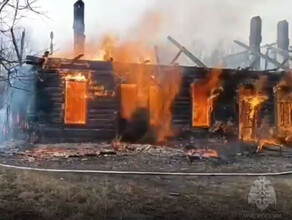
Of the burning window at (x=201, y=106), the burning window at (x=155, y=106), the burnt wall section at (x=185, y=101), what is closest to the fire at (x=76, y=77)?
the burning window at (x=155, y=106)

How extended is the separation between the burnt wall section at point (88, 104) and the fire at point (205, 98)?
4.45 m

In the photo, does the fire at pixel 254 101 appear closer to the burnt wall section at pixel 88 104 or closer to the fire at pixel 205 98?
the fire at pixel 205 98

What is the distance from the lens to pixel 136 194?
872cm

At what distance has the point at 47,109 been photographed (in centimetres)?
1955

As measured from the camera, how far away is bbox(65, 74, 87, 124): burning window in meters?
19.6

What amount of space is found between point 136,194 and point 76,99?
11.8 m

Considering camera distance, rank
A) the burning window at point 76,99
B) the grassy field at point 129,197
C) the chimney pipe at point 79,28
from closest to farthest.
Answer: the grassy field at point 129,197 < the burning window at point 76,99 < the chimney pipe at point 79,28

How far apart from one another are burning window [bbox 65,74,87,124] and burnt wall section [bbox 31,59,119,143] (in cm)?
18

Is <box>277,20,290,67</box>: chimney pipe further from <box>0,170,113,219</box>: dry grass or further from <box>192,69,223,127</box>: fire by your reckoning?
<box>0,170,113,219</box>: dry grass

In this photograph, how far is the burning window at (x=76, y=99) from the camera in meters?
19.6

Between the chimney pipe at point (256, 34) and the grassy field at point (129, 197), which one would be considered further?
the chimney pipe at point (256, 34)

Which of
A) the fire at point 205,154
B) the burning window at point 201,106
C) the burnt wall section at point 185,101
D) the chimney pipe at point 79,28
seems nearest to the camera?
the fire at point 205,154

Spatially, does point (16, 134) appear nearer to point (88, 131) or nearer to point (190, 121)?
point (88, 131)

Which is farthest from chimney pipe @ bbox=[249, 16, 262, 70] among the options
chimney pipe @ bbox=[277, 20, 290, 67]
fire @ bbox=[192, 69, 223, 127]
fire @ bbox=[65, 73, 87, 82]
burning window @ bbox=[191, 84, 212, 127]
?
fire @ bbox=[65, 73, 87, 82]
